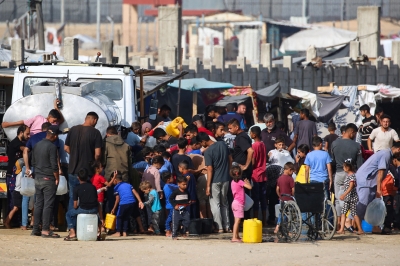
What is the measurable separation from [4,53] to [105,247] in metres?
14.8

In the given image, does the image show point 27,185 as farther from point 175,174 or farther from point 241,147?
point 241,147

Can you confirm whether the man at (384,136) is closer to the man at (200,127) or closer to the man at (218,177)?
the man at (200,127)

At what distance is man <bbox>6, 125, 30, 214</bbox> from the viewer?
14812mm

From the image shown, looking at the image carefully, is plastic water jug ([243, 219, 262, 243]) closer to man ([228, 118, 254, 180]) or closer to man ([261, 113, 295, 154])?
man ([228, 118, 254, 180])

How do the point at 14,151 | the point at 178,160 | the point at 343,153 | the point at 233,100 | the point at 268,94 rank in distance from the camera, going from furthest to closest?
1. the point at 268,94
2. the point at 233,100
3. the point at 343,153
4. the point at 178,160
5. the point at 14,151

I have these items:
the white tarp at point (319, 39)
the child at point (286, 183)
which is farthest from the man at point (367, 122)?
the white tarp at point (319, 39)

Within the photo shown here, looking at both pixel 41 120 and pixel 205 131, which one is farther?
pixel 205 131

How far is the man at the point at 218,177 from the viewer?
1489 cm

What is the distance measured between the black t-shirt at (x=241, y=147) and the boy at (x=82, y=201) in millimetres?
2999

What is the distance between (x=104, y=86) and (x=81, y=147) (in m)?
2.65

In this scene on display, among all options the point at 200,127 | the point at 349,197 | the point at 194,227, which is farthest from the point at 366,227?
the point at 200,127

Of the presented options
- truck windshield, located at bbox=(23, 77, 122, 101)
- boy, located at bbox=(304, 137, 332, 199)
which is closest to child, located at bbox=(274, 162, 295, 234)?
boy, located at bbox=(304, 137, 332, 199)

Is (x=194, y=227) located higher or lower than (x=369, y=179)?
lower

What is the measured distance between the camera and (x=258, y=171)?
1591 centimetres
